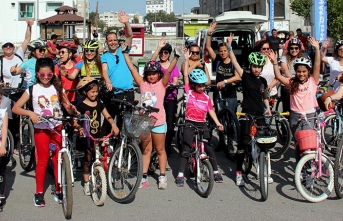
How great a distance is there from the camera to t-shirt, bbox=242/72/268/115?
6.31m

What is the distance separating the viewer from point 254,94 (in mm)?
6312

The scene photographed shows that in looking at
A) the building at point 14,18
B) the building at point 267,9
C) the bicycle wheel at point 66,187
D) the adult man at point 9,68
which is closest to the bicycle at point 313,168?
the bicycle wheel at point 66,187

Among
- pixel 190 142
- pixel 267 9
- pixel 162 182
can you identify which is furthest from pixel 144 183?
pixel 267 9

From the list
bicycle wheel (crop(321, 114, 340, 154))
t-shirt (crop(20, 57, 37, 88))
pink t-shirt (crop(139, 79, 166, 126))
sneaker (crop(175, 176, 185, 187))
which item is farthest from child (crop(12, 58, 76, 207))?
bicycle wheel (crop(321, 114, 340, 154))

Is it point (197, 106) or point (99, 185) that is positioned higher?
point (197, 106)

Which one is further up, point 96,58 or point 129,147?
point 96,58

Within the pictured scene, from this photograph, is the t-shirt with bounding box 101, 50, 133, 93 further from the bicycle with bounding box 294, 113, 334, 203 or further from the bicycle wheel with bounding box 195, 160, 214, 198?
the bicycle with bounding box 294, 113, 334, 203

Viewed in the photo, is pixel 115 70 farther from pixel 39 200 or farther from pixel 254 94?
pixel 39 200

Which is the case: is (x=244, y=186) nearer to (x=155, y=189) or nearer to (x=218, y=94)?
(x=155, y=189)

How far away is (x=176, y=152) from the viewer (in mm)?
8328

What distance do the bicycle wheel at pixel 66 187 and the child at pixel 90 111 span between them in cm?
74

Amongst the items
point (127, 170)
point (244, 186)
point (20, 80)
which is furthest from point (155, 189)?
point (20, 80)

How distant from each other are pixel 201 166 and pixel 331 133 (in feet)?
8.98

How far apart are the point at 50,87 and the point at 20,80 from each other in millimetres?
2815
